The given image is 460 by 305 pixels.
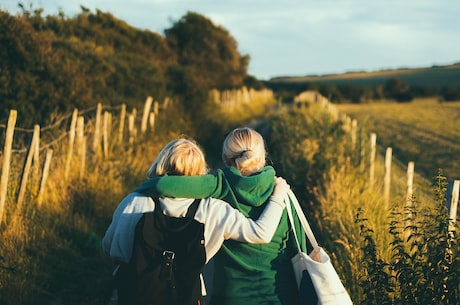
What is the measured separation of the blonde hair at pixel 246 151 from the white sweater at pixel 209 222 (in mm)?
294

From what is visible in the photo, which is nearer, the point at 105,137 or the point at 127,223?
the point at 127,223

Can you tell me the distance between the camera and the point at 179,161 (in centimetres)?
402

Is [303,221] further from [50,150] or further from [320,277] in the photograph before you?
[50,150]

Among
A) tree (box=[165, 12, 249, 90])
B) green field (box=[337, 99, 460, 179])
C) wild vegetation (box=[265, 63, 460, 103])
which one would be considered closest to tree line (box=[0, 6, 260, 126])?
tree (box=[165, 12, 249, 90])

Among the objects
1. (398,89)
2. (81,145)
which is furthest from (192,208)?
(398,89)

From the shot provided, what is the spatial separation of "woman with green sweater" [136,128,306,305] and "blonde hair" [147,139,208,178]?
0.10 m

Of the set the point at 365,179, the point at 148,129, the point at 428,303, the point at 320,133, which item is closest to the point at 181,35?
the point at 148,129

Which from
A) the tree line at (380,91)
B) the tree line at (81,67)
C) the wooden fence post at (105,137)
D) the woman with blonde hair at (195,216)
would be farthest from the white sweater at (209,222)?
the tree line at (380,91)

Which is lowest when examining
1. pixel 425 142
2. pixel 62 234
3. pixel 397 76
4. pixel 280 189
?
pixel 397 76

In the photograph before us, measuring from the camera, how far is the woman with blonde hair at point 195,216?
391 cm

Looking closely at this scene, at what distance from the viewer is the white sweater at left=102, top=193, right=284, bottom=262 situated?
3.91m

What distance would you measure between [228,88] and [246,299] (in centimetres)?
4093

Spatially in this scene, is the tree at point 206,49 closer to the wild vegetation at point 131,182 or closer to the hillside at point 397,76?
the wild vegetation at point 131,182

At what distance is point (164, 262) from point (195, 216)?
0.30 m
